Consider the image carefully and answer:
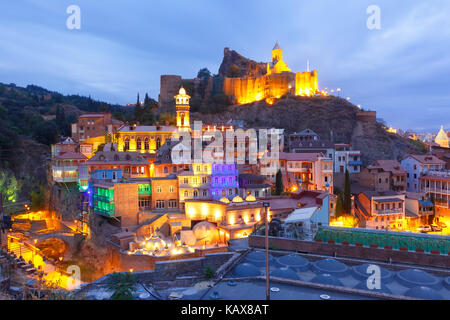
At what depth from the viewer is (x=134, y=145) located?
5628 cm

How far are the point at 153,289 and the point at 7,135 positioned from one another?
55.8 m

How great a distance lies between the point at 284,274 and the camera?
656 inches

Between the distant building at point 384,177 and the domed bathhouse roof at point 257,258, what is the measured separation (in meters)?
33.1

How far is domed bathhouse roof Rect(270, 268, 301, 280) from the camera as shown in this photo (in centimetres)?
1658

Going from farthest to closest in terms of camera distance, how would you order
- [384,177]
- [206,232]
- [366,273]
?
[384,177], [206,232], [366,273]

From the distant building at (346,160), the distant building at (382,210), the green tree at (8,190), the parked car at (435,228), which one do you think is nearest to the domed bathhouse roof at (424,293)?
the distant building at (382,210)

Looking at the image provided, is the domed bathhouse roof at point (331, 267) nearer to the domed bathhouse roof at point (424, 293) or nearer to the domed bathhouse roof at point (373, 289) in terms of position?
the domed bathhouse roof at point (373, 289)

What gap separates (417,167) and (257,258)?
40482 mm

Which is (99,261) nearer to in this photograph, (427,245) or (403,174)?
(427,245)

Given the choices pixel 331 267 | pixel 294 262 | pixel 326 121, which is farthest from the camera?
pixel 326 121

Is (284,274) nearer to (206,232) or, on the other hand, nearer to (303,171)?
(206,232)

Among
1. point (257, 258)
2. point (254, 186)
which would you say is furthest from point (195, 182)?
point (257, 258)

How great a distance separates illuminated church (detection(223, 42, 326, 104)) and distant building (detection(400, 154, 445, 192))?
35.4 meters

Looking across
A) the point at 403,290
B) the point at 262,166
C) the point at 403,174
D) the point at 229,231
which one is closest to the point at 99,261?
the point at 229,231
